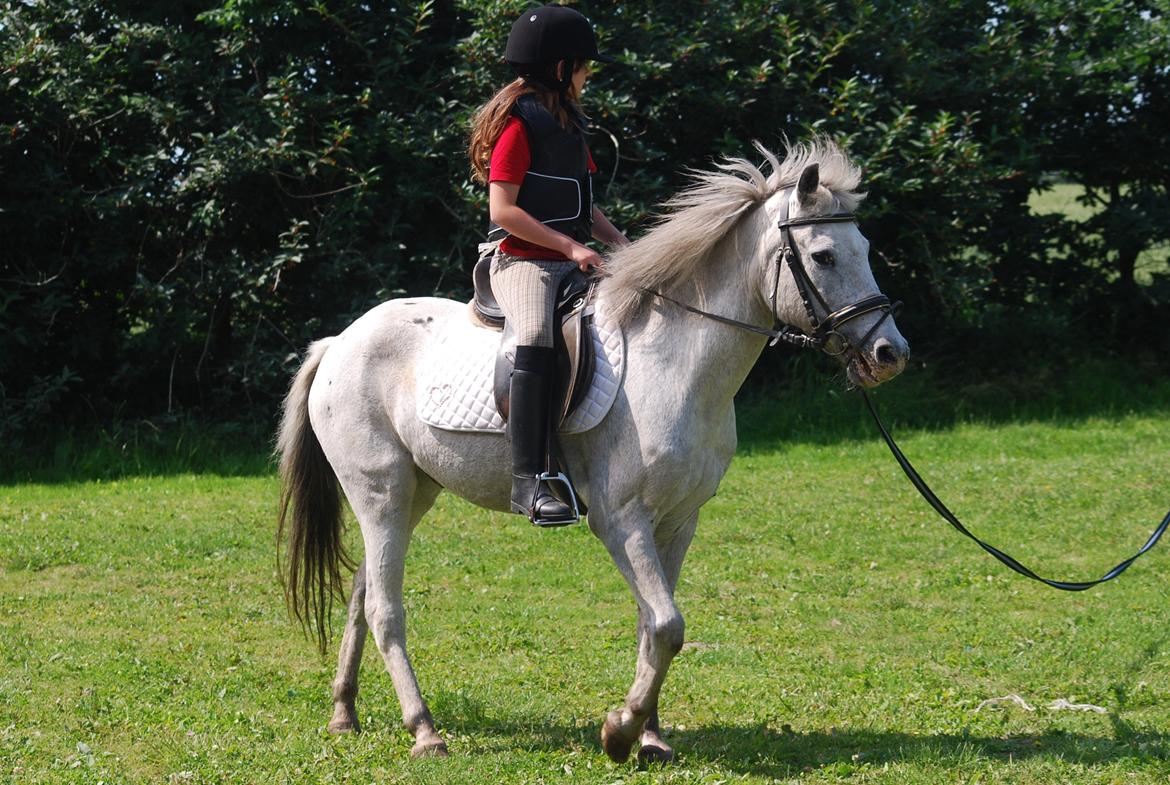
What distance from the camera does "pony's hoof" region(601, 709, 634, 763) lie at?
479 cm

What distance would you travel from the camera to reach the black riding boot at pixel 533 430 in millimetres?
4637

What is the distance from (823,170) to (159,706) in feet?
12.9

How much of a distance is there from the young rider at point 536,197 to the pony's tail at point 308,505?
135 centimetres

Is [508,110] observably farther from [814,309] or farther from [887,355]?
[887,355]

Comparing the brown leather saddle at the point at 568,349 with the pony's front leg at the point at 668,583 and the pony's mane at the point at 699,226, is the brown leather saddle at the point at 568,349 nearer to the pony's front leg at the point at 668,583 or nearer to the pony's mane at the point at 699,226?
the pony's mane at the point at 699,226

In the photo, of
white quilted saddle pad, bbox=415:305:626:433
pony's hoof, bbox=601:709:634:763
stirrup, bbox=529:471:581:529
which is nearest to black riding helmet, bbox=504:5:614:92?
white quilted saddle pad, bbox=415:305:626:433

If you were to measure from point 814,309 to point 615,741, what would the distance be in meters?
1.90

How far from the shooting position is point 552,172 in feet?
15.9

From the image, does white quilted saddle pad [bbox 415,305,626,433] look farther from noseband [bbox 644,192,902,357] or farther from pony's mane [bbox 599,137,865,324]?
noseband [bbox 644,192,902,357]

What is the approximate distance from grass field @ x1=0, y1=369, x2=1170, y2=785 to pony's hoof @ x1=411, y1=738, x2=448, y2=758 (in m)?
0.10

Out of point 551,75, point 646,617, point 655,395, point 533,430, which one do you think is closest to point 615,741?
point 646,617

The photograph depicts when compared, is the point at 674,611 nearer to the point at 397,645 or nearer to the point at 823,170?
the point at 397,645

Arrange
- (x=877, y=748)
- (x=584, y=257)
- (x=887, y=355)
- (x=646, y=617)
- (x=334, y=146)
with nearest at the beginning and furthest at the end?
(x=887, y=355) < (x=646, y=617) < (x=584, y=257) < (x=877, y=748) < (x=334, y=146)

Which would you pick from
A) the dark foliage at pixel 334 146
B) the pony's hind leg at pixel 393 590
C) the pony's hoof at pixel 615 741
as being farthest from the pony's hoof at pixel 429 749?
the dark foliage at pixel 334 146
